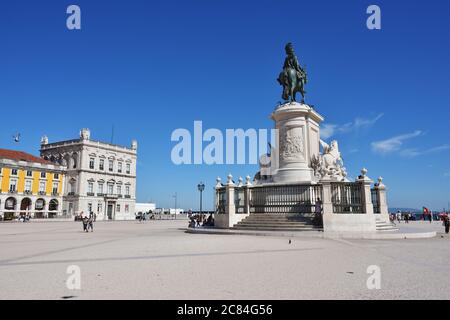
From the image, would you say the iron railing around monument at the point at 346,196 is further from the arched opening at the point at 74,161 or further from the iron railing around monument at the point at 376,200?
the arched opening at the point at 74,161

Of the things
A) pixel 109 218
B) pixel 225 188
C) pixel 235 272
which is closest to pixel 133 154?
pixel 109 218

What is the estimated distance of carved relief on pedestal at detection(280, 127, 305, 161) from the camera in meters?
22.0

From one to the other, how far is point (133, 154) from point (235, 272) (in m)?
74.8

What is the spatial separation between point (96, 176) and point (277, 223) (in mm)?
59494

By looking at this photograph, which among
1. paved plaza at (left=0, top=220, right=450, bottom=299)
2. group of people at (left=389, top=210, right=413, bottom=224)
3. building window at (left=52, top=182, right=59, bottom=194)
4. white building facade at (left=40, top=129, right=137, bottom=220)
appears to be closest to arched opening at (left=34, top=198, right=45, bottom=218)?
building window at (left=52, top=182, right=59, bottom=194)

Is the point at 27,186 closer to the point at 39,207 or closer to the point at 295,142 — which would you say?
the point at 39,207

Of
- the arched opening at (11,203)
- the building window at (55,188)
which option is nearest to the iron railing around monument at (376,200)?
the arched opening at (11,203)

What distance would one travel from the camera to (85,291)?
5387 millimetres

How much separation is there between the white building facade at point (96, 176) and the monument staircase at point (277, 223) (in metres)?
53.0

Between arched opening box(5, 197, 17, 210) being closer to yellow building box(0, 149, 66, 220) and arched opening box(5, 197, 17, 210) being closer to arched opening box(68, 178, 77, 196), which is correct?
yellow building box(0, 149, 66, 220)

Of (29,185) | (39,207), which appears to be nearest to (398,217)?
(39,207)

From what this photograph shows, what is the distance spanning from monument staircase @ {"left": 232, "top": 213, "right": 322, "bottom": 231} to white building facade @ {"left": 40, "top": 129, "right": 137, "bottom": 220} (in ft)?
174

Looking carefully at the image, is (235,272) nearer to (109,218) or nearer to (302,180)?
(302,180)

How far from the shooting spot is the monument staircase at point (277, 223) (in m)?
17.3
